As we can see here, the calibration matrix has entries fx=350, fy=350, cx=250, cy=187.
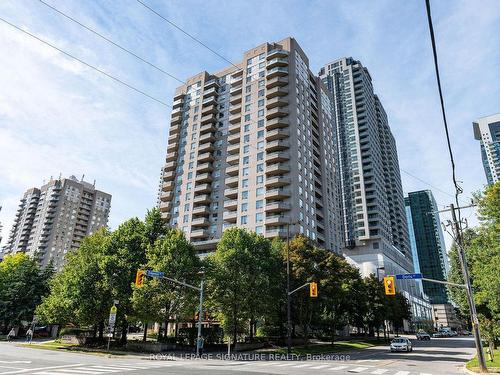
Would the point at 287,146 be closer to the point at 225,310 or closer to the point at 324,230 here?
the point at 324,230

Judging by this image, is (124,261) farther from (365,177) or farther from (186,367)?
(365,177)

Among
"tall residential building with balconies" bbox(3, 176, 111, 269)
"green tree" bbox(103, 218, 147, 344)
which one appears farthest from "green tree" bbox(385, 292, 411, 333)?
"tall residential building with balconies" bbox(3, 176, 111, 269)

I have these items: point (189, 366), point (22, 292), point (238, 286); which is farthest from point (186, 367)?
point (22, 292)

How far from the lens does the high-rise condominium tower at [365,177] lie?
124750mm

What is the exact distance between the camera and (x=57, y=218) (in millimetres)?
140125

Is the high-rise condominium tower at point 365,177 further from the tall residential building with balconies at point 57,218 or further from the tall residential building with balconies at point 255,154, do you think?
the tall residential building with balconies at point 57,218

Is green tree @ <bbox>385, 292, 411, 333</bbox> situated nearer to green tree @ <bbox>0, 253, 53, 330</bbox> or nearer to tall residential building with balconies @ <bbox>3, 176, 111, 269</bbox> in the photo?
green tree @ <bbox>0, 253, 53, 330</bbox>

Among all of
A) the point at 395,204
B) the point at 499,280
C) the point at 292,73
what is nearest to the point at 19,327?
the point at 499,280

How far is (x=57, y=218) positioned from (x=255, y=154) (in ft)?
332

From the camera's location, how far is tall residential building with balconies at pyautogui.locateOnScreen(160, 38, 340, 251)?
243ft

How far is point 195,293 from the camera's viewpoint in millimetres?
35969

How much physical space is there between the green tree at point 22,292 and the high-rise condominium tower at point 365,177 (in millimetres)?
95253

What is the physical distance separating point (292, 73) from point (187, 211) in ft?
136

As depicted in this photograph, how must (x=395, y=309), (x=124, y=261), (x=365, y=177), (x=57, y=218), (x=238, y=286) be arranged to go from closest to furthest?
(x=238, y=286)
(x=124, y=261)
(x=395, y=309)
(x=365, y=177)
(x=57, y=218)
